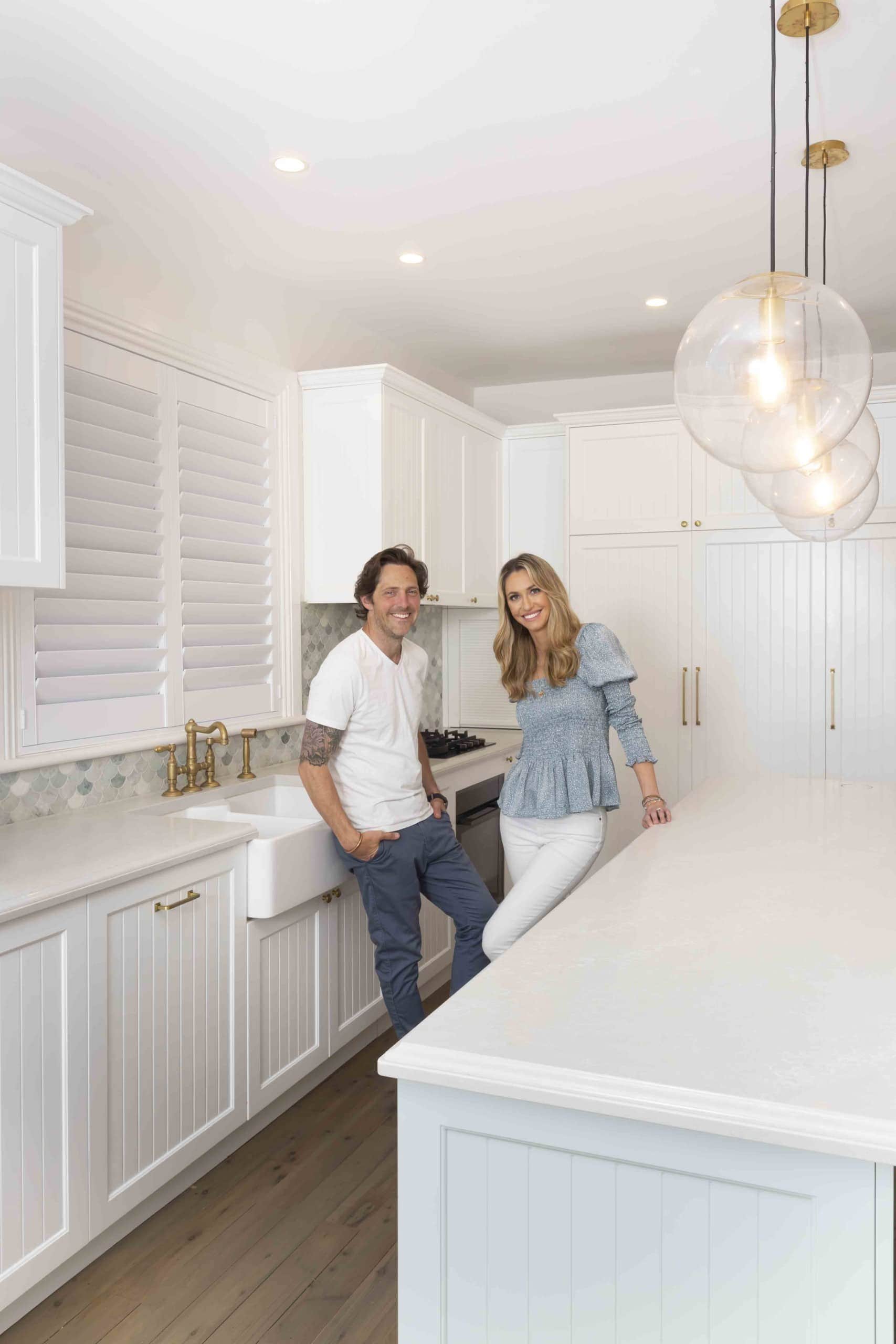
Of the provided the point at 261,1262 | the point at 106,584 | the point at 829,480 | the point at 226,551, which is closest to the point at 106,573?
the point at 106,584

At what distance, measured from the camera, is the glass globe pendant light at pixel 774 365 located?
151 cm

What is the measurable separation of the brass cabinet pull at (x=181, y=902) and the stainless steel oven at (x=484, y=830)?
1.60 meters

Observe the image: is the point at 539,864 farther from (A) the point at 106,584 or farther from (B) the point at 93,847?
(A) the point at 106,584

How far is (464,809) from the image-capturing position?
4059mm

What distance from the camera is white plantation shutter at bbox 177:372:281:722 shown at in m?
3.29

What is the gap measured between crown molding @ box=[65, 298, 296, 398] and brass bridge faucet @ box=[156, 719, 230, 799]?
44.1 inches

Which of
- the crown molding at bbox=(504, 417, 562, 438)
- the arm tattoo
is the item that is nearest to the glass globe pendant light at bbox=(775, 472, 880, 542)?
the arm tattoo

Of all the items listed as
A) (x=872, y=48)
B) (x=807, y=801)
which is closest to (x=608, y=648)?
(x=807, y=801)

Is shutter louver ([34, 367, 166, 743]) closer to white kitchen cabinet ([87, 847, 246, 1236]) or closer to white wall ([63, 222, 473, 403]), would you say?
white wall ([63, 222, 473, 403])

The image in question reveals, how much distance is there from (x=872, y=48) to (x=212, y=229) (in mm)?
1839

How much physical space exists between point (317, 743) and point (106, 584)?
0.78 m

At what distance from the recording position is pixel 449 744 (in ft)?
13.8

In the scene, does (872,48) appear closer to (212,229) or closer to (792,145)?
(792,145)

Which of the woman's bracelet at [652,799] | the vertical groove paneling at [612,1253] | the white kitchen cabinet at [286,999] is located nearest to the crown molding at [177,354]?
the white kitchen cabinet at [286,999]
